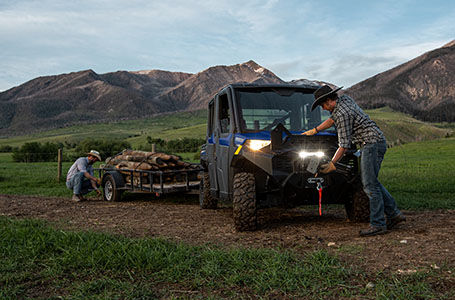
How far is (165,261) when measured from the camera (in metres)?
4.55

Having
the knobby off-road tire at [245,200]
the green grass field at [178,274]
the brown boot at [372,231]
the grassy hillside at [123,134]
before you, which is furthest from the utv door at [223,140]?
the grassy hillside at [123,134]

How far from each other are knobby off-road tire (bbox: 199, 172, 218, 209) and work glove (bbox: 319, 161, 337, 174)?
3.89 m

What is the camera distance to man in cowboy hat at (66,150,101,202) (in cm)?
1160

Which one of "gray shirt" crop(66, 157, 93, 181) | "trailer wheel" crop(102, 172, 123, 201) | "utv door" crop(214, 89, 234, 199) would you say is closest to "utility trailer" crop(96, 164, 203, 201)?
"trailer wheel" crop(102, 172, 123, 201)

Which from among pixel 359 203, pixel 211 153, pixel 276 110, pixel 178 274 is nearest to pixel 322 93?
pixel 276 110

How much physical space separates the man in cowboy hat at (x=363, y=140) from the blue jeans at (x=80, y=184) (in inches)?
320

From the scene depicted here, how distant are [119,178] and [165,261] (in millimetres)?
7440

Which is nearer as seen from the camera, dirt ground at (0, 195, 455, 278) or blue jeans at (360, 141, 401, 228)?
dirt ground at (0, 195, 455, 278)

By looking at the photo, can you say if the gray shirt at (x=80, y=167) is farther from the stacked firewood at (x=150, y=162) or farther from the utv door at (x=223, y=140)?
the utv door at (x=223, y=140)

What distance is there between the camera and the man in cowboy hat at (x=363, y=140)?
571 centimetres

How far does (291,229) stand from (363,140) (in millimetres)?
1911

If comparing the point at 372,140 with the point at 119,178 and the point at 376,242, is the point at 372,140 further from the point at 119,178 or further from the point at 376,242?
the point at 119,178

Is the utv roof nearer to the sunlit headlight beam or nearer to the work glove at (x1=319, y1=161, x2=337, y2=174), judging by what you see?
the sunlit headlight beam

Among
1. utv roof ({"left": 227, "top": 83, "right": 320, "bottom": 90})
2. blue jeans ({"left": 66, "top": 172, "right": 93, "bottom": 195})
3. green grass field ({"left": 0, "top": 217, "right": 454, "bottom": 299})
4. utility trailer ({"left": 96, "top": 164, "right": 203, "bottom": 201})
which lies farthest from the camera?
blue jeans ({"left": 66, "top": 172, "right": 93, "bottom": 195})
